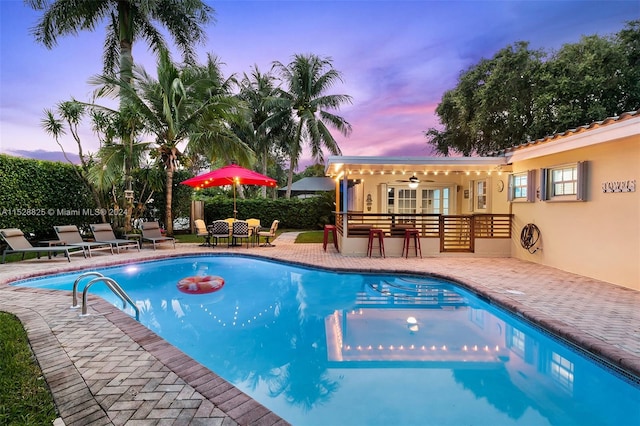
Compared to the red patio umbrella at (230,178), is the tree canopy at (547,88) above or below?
above

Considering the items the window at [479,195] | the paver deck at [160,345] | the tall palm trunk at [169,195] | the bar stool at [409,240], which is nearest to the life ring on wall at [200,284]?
the paver deck at [160,345]

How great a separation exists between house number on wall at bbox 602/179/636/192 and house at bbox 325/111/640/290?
2 centimetres

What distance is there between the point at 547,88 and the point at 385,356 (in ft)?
59.2

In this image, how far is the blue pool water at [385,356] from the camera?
3.40 metres

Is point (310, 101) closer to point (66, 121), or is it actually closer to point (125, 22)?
point (125, 22)

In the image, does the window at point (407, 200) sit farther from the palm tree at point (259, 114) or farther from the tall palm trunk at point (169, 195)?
the palm tree at point (259, 114)

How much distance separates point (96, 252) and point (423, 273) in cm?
1050

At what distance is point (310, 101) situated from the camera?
2500 centimetres

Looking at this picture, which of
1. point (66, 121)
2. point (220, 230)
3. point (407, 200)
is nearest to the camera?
point (66, 121)

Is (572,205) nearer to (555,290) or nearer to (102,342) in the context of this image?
(555,290)

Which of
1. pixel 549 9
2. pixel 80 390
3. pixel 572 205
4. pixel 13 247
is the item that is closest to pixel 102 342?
pixel 80 390

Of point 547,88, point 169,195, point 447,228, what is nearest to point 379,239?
point 447,228

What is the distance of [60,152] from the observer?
12516 millimetres

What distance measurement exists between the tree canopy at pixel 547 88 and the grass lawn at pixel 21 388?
20.3 meters
